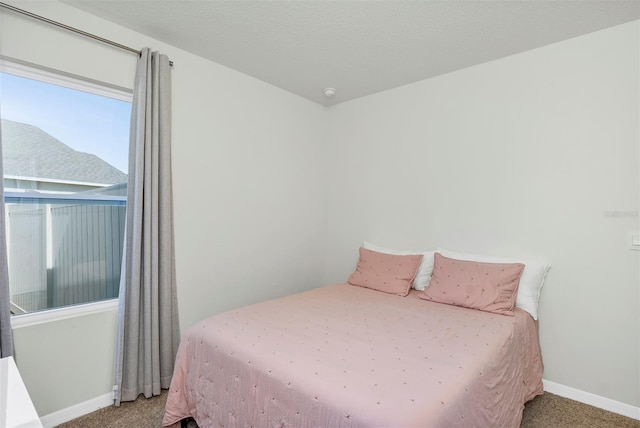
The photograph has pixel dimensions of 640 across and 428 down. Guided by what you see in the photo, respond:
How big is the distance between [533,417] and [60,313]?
303 cm

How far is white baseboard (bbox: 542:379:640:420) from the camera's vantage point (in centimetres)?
209

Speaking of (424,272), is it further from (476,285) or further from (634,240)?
(634,240)

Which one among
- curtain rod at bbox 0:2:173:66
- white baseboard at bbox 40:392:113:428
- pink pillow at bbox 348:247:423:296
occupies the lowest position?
white baseboard at bbox 40:392:113:428

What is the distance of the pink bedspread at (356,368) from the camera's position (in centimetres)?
126

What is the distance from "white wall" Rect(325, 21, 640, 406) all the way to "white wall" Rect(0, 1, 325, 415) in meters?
1.00

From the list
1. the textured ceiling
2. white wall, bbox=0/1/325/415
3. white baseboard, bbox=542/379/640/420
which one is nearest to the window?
white wall, bbox=0/1/325/415

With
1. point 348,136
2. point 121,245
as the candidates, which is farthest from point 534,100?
point 121,245

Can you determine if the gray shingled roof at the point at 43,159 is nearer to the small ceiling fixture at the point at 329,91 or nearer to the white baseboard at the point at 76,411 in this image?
the white baseboard at the point at 76,411

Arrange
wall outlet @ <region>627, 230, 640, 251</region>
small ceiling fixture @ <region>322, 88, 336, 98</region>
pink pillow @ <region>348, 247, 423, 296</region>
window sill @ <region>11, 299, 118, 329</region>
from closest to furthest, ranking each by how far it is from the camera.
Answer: window sill @ <region>11, 299, 118, 329</region> < wall outlet @ <region>627, 230, 640, 251</region> < pink pillow @ <region>348, 247, 423, 296</region> < small ceiling fixture @ <region>322, 88, 336, 98</region>

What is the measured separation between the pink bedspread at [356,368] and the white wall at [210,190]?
70cm

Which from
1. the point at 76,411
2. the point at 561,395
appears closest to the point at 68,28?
the point at 76,411

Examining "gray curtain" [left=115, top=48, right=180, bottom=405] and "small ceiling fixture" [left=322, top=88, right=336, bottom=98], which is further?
"small ceiling fixture" [left=322, top=88, right=336, bottom=98]

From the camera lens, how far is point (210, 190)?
8.94 ft

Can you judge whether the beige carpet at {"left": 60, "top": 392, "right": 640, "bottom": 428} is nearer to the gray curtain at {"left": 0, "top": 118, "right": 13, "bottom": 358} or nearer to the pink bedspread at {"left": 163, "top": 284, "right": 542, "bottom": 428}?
the pink bedspread at {"left": 163, "top": 284, "right": 542, "bottom": 428}
